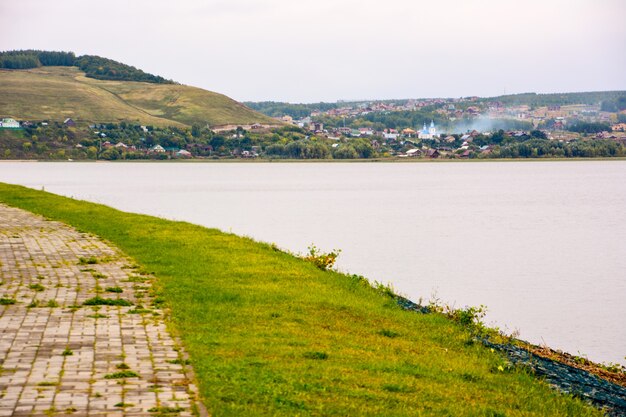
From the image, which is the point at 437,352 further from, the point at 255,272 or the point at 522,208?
the point at 522,208

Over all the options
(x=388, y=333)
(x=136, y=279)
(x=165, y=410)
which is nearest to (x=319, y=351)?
(x=388, y=333)

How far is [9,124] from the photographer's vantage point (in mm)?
163250

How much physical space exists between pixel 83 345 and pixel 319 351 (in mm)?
2434


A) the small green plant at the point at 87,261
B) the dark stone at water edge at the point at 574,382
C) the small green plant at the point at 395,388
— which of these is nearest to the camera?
the small green plant at the point at 395,388

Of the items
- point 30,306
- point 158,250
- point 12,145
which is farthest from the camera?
point 12,145

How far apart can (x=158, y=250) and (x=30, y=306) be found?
6.20 meters

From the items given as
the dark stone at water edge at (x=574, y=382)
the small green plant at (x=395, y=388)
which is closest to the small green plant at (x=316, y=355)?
the small green plant at (x=395, y=388)

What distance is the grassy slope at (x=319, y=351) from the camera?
24.3ft

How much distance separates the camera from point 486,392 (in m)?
8.29

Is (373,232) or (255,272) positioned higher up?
(255,272)

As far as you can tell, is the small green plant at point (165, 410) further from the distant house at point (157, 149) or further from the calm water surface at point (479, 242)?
the distant house at point (157, 149)

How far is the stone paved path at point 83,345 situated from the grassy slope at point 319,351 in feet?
1.09

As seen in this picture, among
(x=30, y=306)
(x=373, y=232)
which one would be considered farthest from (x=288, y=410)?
(x=373, y=232)

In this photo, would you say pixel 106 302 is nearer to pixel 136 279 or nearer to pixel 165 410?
pixel 136 279
